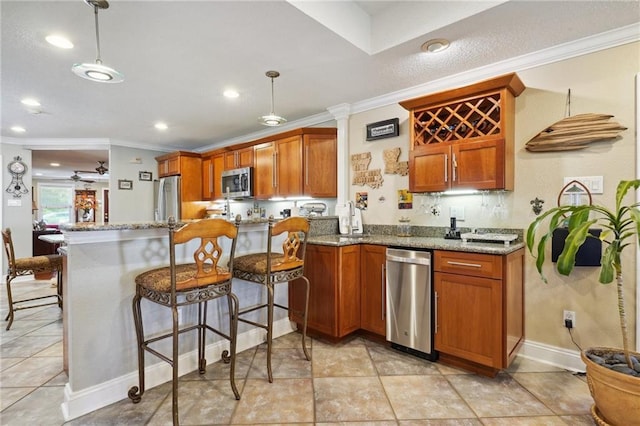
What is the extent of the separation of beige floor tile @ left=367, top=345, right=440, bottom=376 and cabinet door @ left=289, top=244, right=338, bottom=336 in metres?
0.41

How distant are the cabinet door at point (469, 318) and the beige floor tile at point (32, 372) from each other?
287 cm

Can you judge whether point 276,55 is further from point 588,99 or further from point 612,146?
point 612,146

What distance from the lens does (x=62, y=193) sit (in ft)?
36.8

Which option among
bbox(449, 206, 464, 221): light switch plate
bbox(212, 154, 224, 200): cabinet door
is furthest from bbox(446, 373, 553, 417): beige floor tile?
bbox(212, 154, 224, 200): cabinet door

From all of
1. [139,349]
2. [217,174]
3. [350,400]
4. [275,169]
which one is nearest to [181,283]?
[139,349]

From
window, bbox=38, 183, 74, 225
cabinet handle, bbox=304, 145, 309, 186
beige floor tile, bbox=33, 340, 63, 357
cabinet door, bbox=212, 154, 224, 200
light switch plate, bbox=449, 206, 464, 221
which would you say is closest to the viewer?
beige floor tile, bbox=33, 340, 63, 357

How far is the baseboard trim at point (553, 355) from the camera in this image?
7.50 feet

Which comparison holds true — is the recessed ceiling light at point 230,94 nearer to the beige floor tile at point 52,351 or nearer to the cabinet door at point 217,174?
the cabinet door at point 217,174

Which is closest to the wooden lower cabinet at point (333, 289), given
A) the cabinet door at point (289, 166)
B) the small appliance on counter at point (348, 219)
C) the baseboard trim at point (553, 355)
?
the small appliance on counter at point (348, 219)

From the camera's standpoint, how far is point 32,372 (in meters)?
2.28

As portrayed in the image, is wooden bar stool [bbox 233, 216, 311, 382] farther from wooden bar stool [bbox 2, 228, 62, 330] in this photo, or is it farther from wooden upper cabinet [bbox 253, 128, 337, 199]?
wooden bar stool [bbox 2, 228, 62, 330]

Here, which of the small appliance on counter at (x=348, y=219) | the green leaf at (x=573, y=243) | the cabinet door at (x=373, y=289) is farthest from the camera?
the small appliance on counter at (x=348, y=219)

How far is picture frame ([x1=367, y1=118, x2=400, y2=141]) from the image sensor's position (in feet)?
10.8

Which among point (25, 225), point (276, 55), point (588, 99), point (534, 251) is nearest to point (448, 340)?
point (534, 251)
